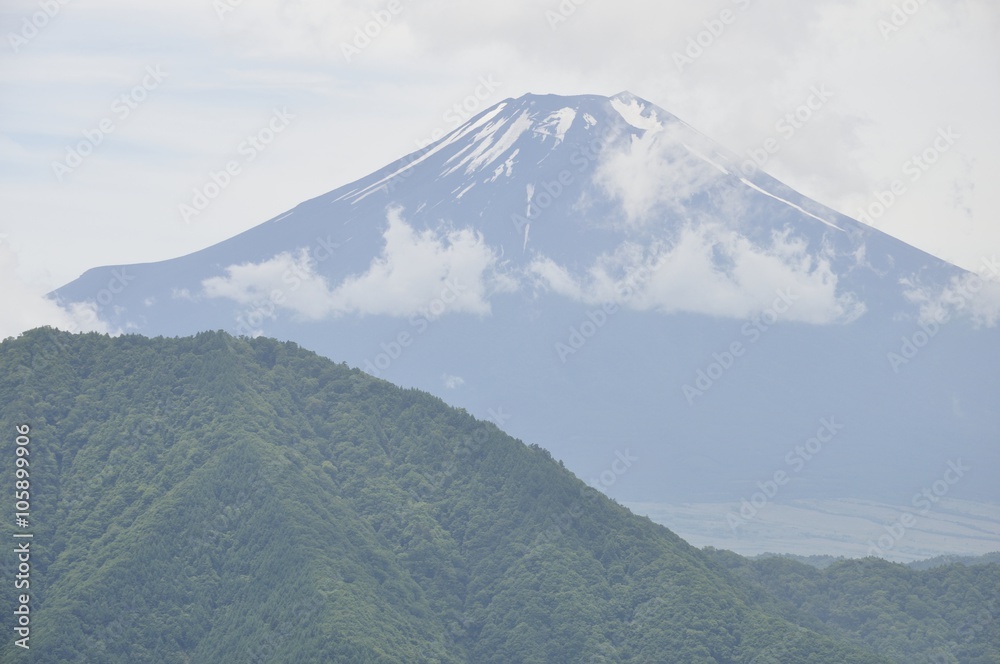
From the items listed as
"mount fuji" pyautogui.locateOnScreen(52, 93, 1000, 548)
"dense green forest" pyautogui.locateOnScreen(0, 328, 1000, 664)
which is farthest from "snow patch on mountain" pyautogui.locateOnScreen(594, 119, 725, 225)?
"dense green forest" pyautogui.locateOnScreen(0, 328, 1000, 664)

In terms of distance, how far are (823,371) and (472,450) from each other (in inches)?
5104

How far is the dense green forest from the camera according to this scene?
50.8m

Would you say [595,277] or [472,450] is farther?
[595,277]

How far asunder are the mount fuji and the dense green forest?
4219 inches

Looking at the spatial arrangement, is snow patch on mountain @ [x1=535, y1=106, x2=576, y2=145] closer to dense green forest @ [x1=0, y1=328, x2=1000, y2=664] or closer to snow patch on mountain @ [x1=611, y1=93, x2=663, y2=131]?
snow patch on mountain @ [x1=611, y1=93, x2=663, y2=131]

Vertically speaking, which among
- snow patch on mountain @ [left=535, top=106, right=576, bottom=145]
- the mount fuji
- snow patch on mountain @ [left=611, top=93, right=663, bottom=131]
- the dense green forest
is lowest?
the dense green forest

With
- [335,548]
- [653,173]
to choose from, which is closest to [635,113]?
[653,173]

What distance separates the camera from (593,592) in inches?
Answer: 2178

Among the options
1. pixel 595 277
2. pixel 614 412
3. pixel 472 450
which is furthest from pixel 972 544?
pixel 472 450

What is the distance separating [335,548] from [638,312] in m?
138

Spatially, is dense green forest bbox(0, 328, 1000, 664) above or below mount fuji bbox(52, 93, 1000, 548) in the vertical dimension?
below

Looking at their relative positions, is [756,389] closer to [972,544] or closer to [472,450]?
[972,544]

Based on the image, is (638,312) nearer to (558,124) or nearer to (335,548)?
(558,124)

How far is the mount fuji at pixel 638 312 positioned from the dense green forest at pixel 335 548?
10717 cm
